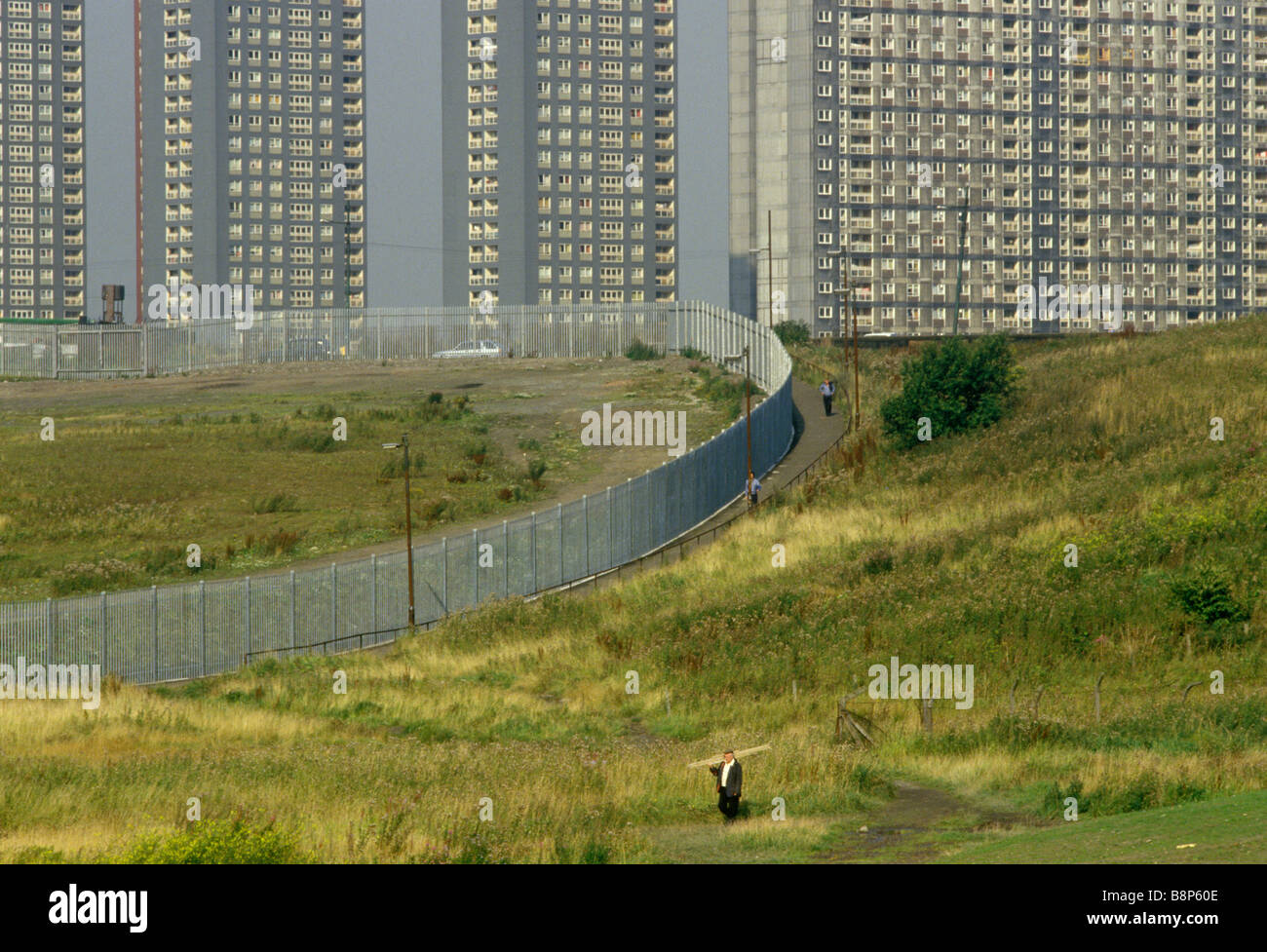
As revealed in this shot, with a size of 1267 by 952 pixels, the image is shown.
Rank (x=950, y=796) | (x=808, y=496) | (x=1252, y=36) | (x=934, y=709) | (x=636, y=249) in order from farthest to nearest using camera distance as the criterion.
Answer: (x=636, y=249) → (x=1252, y=36) → (x=808, y=496) → (x=934, y=709) → (x=950, y=796)

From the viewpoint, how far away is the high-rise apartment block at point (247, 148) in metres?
166

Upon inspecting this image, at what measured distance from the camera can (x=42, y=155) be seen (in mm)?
186250

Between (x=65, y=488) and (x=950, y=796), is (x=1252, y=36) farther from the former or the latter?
(x=950, y=796)

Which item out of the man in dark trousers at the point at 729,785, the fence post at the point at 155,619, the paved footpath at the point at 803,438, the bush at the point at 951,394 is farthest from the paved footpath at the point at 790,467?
the man in dark trousers at the point at 729,785

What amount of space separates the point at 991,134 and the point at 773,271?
2615 centimetres

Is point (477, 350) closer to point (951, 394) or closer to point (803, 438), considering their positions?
point (803, 438)

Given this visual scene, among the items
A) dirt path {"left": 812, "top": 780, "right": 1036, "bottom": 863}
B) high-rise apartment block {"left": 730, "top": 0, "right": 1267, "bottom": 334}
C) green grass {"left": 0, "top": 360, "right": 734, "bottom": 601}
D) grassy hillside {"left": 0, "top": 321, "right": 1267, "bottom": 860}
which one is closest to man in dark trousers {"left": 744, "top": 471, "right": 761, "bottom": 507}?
grassy hillside {"left": 0, "top": 321, "right": 1267, "bottom": 860}

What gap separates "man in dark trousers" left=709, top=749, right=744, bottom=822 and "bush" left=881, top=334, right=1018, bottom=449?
1540 inches

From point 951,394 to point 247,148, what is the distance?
128m

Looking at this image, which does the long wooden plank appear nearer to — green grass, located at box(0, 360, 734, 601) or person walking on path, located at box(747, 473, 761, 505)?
person walking on path, located at box(747, 473, 761, 505)

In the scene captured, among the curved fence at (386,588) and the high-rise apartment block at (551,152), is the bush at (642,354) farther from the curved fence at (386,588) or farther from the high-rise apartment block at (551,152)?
the high-rise apartment block at (551,152)
